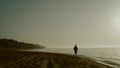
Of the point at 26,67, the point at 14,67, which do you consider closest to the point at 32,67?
the point at 26,67

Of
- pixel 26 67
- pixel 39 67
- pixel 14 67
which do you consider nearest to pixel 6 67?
pixel 14 67

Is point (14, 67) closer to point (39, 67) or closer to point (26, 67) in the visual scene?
point (26, 67)

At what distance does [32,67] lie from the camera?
16.7 m

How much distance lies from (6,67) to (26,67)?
1.72m

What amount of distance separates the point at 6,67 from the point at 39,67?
9.36 ft

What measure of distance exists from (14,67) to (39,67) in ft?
7.12

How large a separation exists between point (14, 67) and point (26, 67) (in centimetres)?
107

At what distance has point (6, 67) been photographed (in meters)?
15.9

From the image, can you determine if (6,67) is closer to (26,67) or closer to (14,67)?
(14,67)

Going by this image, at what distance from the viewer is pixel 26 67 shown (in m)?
16.4

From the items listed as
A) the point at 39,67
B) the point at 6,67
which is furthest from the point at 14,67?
the point at 39,67

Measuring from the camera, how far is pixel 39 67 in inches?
644

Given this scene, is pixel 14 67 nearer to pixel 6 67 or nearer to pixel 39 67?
pixel 6 67
